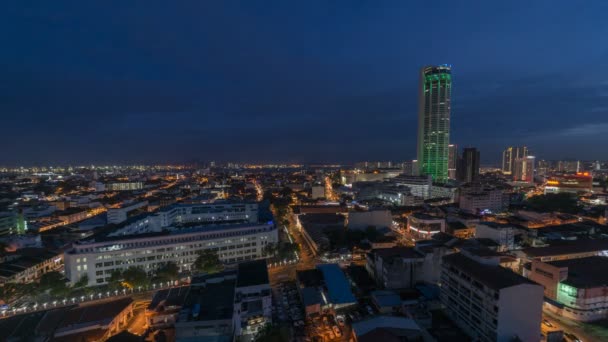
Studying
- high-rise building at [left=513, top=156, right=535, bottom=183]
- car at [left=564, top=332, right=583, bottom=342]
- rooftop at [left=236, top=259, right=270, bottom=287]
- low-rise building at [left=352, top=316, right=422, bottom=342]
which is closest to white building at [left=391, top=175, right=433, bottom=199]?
high-rise building at [left=513, top=156, right=535, bottom=183]

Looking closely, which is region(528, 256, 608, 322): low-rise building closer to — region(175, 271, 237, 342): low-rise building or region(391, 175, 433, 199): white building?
region(175, 271, 237, 342): low-rise building

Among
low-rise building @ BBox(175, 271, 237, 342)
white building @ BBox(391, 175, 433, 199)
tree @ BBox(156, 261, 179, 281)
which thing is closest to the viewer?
low-rise building @ BBox(175, 271, 237, 342)

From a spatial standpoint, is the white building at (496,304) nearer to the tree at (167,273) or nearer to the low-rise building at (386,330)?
the low-rise building at (386,330)

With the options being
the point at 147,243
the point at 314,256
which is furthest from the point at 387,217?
the point at 147,243

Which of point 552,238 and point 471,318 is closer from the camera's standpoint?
point 471,318

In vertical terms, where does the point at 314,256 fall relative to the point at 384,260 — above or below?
below

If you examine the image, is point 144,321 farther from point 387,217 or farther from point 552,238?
point 552,238
